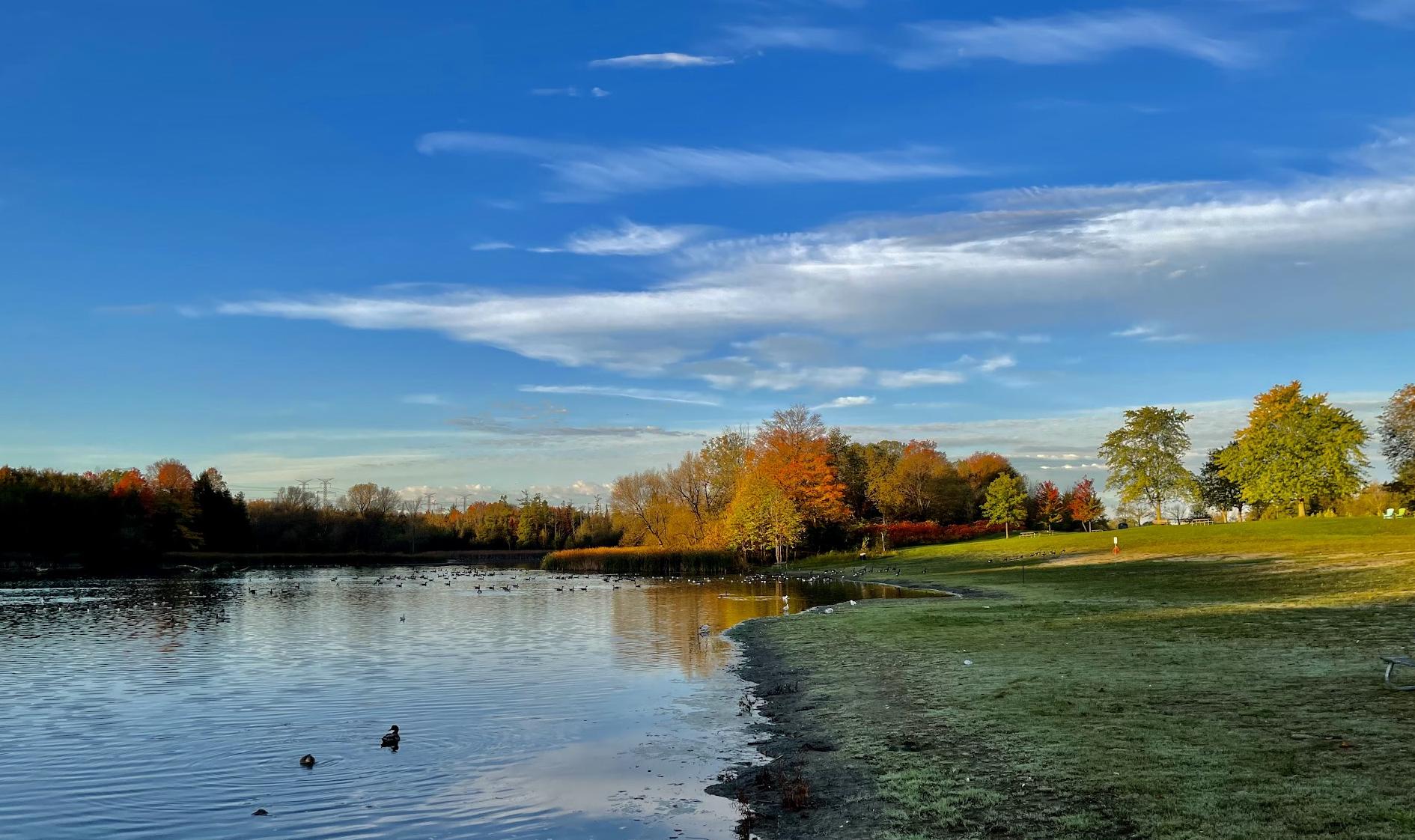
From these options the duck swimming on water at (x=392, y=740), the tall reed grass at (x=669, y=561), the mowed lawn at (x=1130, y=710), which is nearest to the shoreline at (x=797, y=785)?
the mowed lawn at (x=1130, y=710)

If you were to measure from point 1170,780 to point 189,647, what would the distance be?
30106mm

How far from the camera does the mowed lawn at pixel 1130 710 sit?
916 cm

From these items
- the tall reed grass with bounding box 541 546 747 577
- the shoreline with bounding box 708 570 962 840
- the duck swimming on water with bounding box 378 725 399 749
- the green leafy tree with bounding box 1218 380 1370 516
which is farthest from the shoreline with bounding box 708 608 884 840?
the green leafy tree with bounding box 1218 380 1370 516

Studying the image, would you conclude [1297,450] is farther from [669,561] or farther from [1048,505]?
[669,561]

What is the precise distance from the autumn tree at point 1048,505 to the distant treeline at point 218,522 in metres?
55.2

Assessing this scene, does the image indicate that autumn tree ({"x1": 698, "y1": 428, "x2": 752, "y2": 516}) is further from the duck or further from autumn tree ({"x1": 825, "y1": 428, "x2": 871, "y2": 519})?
the duck

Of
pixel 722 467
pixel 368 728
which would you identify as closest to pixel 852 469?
pixel 722 467

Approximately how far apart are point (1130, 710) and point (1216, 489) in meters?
105

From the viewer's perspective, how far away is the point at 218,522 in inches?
5167

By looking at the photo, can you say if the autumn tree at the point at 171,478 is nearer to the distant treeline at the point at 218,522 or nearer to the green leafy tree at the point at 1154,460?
the distant treeline at the point at 218,522

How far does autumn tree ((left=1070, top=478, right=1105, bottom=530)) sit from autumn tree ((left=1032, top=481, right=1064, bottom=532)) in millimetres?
1856

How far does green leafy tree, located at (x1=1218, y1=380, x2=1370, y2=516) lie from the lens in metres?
75.5

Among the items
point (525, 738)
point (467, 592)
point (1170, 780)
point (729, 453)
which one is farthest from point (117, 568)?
point (1170, 780)

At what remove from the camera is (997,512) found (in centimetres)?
9362
